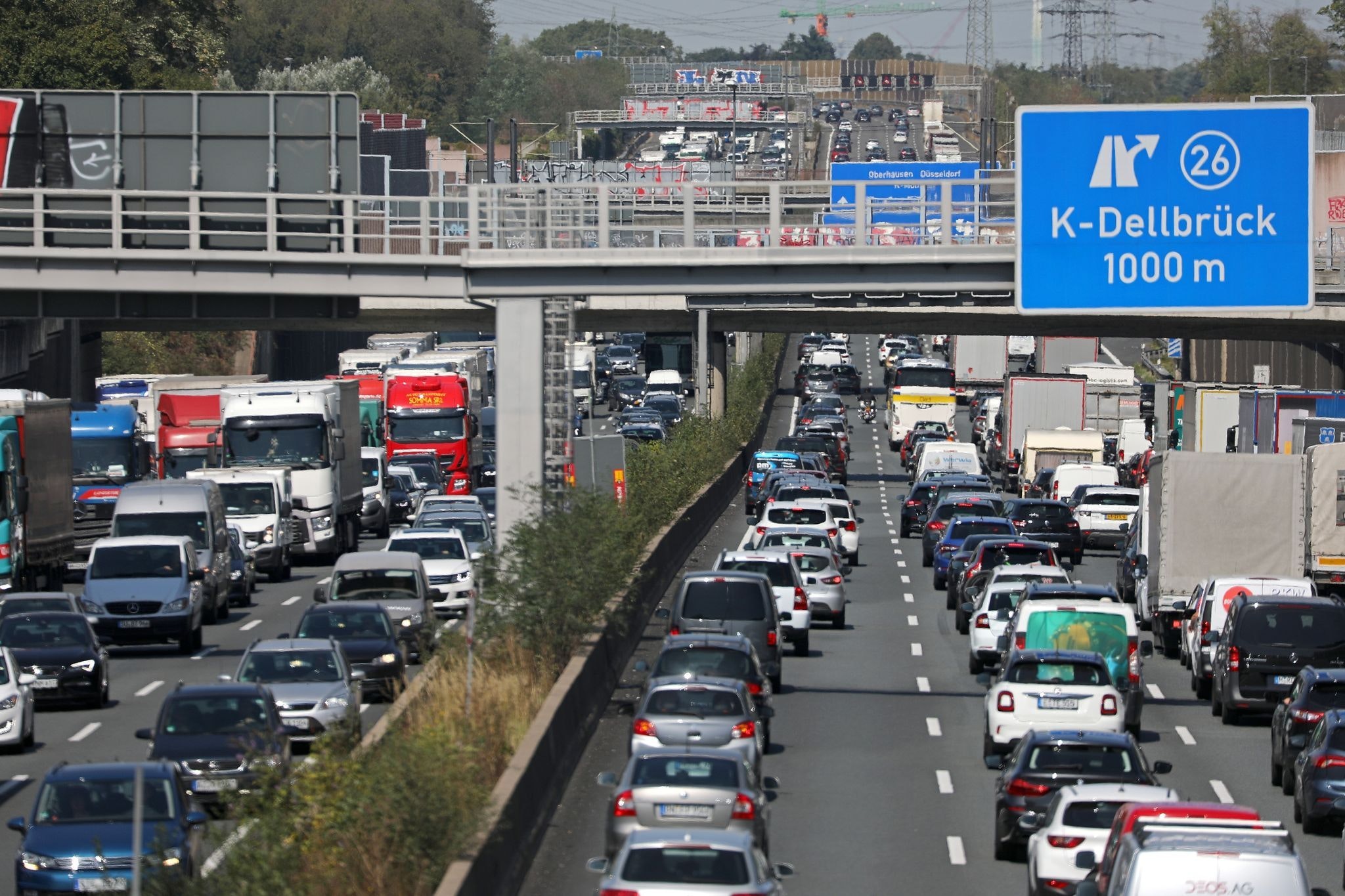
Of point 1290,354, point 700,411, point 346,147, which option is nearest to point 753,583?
point 346,147

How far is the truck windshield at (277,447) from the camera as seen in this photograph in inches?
1754

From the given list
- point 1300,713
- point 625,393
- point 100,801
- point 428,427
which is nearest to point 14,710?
point 100,801

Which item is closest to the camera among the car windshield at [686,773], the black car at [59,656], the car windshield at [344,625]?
the car windshield at [686,773]

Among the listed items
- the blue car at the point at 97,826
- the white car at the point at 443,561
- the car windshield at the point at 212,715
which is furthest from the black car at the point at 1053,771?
the white car at the point at 443,561

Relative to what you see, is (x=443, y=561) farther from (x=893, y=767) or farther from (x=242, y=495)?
(x=893, y=767)

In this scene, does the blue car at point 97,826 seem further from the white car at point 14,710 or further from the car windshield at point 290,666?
the car windshield at point 290,666

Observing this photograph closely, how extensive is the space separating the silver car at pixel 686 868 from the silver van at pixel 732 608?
13.0 metres

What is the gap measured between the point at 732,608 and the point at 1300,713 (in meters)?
8.19

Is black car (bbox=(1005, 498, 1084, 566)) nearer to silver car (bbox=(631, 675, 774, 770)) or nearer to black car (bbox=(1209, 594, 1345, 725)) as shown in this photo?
black car (bbox=(1209, 594, 1345, 725))

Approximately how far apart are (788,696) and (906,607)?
11101mm

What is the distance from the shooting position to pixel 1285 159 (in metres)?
25.7

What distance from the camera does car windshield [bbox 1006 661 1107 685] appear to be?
23.5m

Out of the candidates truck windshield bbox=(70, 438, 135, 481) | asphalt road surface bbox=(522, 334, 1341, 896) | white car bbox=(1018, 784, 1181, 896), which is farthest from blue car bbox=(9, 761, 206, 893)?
truck windshield bbox=(70, 438, 135, 481)

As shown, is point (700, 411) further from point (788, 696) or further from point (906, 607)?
point (788, 696)
